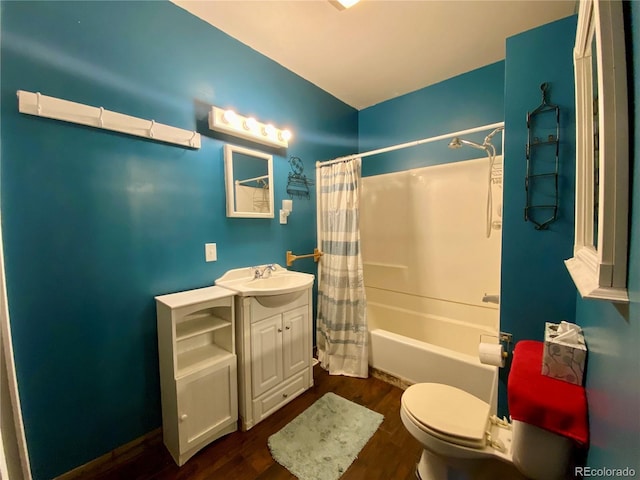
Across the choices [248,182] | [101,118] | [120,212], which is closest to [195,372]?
[120,212]

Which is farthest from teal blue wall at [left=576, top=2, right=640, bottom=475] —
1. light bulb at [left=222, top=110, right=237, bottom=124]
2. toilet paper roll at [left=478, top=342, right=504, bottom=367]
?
light bulb at [left=222, top=110, right=237, bottom=124]

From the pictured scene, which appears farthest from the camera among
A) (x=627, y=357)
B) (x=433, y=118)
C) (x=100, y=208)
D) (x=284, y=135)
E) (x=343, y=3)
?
(x=433, y=118)

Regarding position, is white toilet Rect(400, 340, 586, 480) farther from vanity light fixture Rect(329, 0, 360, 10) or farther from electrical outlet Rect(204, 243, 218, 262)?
vanity light fixture Rect(329, 0, 360, 10)

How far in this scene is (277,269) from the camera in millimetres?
2154

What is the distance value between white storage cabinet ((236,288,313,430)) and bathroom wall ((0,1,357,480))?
460mm

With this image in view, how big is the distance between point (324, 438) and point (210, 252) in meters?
1.39

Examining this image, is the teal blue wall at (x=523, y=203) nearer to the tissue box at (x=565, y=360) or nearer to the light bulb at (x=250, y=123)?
the tissue box at (x=565, y=360)

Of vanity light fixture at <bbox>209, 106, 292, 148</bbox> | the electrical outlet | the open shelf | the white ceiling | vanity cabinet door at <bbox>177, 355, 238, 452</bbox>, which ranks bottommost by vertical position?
vanity cabinet door at <bbox>177, 355, 238, 452</bbox>

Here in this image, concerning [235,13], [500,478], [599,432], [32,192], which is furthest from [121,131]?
[500,478]

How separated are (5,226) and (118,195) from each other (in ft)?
1.40

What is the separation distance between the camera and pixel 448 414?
3.92ft

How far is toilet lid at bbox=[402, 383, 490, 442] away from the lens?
3.64ft

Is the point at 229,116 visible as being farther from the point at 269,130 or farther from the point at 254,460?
the point at 254,460

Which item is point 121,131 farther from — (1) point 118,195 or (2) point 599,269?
(2) point 599,269
